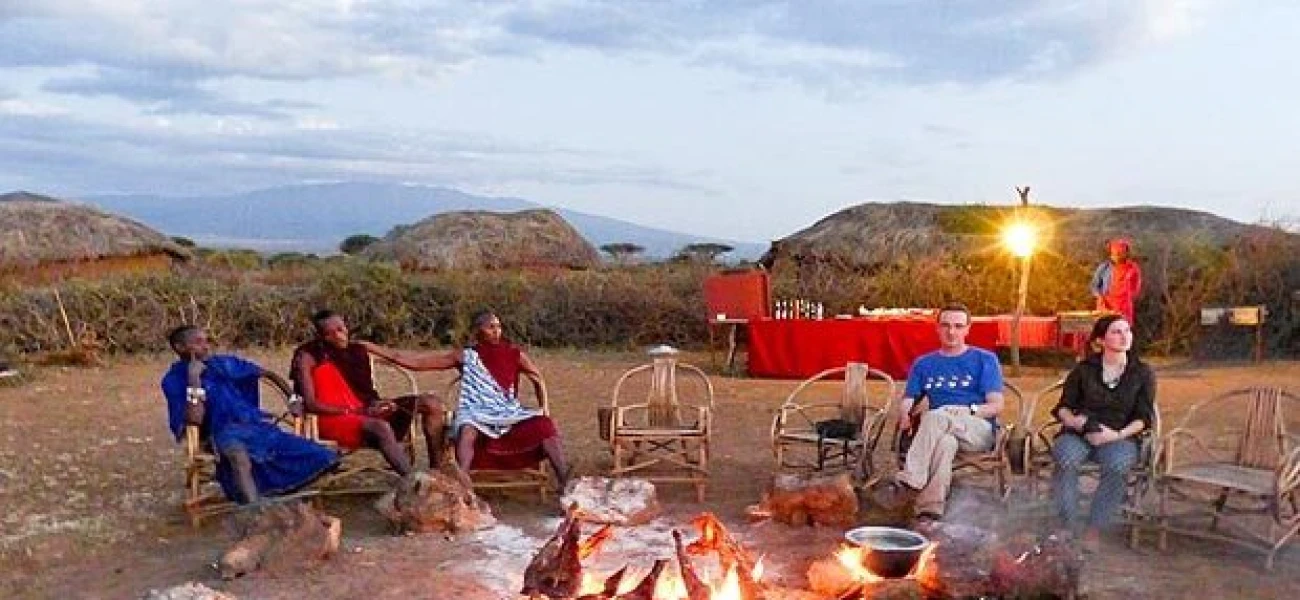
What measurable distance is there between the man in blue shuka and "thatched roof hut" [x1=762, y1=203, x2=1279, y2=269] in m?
11.9

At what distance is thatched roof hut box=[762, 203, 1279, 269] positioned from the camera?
56.1ft

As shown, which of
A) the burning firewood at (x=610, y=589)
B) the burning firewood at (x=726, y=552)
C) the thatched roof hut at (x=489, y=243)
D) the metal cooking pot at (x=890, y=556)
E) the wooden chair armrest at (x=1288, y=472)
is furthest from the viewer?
the thatched roof hut at (x=489, y=243)

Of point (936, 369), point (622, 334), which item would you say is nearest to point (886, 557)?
point (936, 369)

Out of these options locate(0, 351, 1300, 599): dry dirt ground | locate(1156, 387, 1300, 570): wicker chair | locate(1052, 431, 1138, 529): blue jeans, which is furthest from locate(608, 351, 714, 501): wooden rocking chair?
locate(1156, 387, 1300, 570): wicker chair

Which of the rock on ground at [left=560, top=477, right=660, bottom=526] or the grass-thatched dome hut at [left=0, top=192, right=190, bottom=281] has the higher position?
the grass-thatched dome hut at [left=0, top=192, right=190, bottom=281]

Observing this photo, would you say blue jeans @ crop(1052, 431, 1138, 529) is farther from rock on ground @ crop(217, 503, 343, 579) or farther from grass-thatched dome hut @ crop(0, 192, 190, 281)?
grass-thatched dome hut @ crop(0, 192, 190, 281)

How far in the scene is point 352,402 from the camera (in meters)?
6.55

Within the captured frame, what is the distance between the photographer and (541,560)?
456 cm

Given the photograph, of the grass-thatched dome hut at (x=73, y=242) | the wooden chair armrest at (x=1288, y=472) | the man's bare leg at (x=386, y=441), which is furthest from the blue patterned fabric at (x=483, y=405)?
the grass-thatched dome hut at (x=73, y=242)

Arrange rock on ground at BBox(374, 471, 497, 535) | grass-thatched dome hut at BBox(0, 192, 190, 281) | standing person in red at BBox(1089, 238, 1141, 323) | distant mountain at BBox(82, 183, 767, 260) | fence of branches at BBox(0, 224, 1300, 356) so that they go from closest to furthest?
rock on ground at BBox(374, 471, 497, 535)
standing person in red at BBox(1089, 238, 1141, 323)
fence of branches at BBox(0, 224, 1300, 356)
grass-thatched dome hut at BBox(0, 192, 190, 281)
distant mountain at BBox(82, 183, 767, 260)

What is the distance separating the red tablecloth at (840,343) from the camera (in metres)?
11.7

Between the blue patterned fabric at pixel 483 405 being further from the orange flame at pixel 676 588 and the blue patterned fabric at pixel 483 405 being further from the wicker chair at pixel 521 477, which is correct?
the orange flame at pixel 676 588

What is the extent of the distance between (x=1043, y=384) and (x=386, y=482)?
7.25m

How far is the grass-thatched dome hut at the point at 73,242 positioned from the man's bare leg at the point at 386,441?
1575 cm
